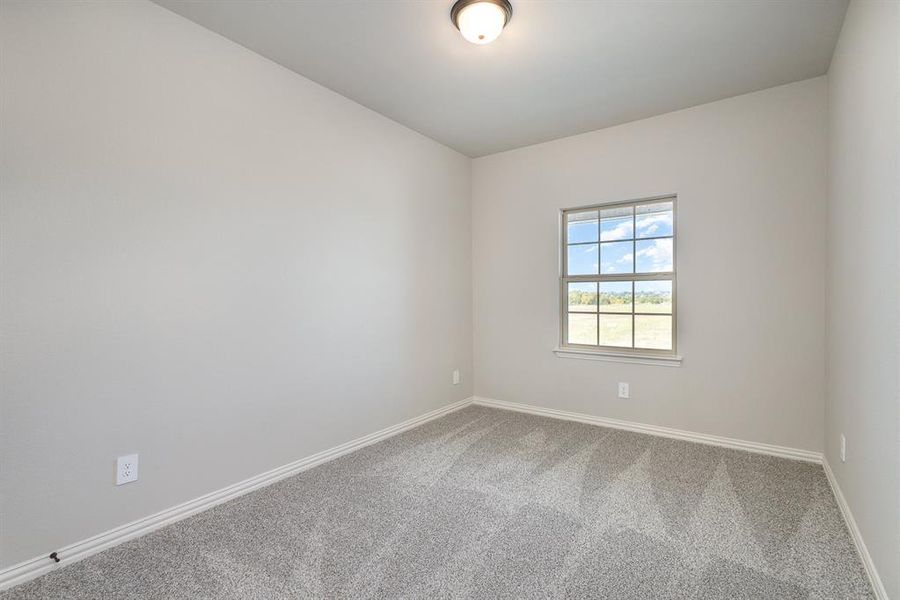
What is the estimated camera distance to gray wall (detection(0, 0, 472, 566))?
5.57 ft

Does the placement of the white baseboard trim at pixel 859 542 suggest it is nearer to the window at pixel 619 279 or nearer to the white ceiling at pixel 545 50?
the window at pixel 619 279

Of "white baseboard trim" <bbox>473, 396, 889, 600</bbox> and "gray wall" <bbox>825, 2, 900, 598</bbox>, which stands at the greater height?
"gray wall" <bbox>825, 2, 900, 598</bbox>

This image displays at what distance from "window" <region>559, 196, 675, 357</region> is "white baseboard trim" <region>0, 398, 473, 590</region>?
82.9 inches

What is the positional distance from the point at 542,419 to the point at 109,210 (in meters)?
3.39

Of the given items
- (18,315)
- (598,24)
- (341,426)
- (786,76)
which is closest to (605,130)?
(786,76)

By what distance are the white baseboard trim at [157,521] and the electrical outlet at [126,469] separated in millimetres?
213

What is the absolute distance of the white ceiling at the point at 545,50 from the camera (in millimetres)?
2078

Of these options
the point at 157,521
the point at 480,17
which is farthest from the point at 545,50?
the point at 157,521

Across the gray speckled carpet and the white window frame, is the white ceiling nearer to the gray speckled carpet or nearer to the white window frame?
the white window frame

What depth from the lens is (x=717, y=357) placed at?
10.1 ft

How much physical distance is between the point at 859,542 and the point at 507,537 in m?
1.49

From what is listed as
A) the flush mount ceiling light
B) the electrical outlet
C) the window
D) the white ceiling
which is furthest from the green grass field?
the electrical outlet

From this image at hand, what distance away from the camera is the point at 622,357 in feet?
11.4

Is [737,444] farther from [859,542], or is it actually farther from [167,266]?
[167,266]
